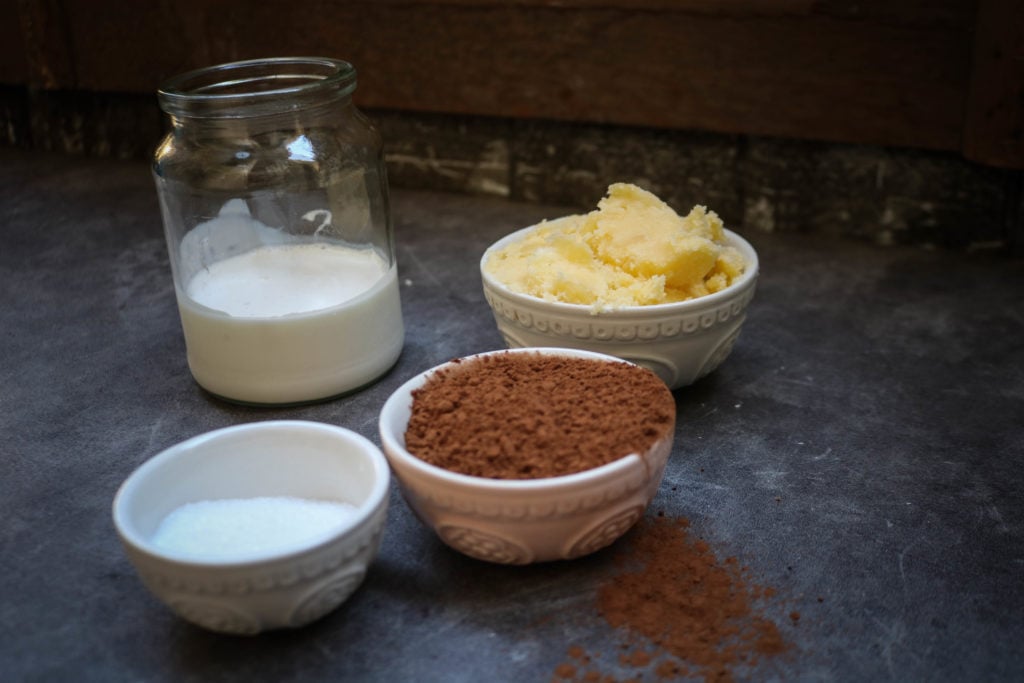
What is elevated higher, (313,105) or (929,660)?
(313,105)

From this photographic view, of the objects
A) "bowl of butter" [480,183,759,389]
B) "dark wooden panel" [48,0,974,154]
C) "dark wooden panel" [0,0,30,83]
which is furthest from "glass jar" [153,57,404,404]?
"dark wooden panel" [0,0,30,83]

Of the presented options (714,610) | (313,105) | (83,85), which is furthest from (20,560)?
(83,85)

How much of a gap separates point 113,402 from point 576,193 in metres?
1.28

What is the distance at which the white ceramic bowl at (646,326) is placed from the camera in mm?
1442

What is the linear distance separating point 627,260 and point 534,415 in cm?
39

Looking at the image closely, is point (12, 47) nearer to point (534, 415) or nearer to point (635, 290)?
point (635, 290)

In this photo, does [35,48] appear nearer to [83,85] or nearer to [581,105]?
[83,85]

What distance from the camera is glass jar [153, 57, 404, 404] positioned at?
5.02 feet

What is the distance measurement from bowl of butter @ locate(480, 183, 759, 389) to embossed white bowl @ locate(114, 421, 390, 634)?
0.40m

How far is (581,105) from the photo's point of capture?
2.43 m

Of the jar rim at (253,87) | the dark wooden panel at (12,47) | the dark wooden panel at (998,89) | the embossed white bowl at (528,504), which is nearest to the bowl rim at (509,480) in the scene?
the embossed white bowl at (528,504)

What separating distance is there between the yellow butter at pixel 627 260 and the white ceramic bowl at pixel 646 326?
25 mm

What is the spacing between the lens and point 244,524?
115 centimetres

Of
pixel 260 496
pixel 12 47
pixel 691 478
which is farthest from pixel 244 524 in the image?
pixel 12 47
